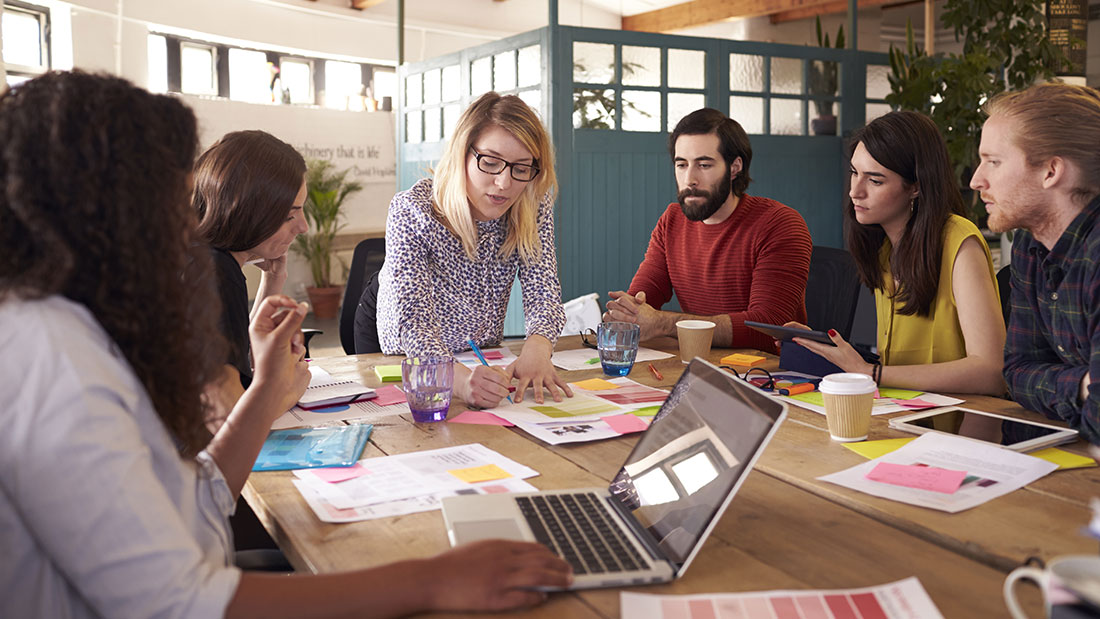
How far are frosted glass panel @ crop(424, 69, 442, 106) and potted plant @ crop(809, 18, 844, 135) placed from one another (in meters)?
2.39

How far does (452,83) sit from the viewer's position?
553 centimetres

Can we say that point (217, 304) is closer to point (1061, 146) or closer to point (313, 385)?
point (313, 385)

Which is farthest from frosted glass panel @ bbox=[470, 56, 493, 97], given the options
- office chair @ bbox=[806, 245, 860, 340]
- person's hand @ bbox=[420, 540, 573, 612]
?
person's hand @ bbox=[420, 540, 573, 612]

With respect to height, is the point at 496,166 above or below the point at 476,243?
above

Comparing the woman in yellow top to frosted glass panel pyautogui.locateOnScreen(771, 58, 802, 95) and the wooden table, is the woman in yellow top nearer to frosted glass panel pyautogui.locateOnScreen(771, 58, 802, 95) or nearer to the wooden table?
the wooden table

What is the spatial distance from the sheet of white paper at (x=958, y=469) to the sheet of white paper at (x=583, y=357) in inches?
36.4

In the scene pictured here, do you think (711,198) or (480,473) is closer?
(480,473)

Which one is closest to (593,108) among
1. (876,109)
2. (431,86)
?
(431,86)

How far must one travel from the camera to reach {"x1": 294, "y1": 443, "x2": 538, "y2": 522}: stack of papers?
48.8 inches

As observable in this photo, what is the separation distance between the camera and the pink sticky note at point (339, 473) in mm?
1372

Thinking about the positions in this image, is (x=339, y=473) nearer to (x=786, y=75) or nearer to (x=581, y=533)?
(x=581, y=533)

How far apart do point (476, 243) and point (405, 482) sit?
44.9 inches

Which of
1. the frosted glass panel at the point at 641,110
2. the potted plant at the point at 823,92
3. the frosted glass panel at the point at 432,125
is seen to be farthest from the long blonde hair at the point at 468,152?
the potted plant at the point at 823,92

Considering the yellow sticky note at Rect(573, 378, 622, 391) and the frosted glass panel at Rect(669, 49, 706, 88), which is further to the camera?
the frosted glass panel at Rect(669, 49, 706, 88)
